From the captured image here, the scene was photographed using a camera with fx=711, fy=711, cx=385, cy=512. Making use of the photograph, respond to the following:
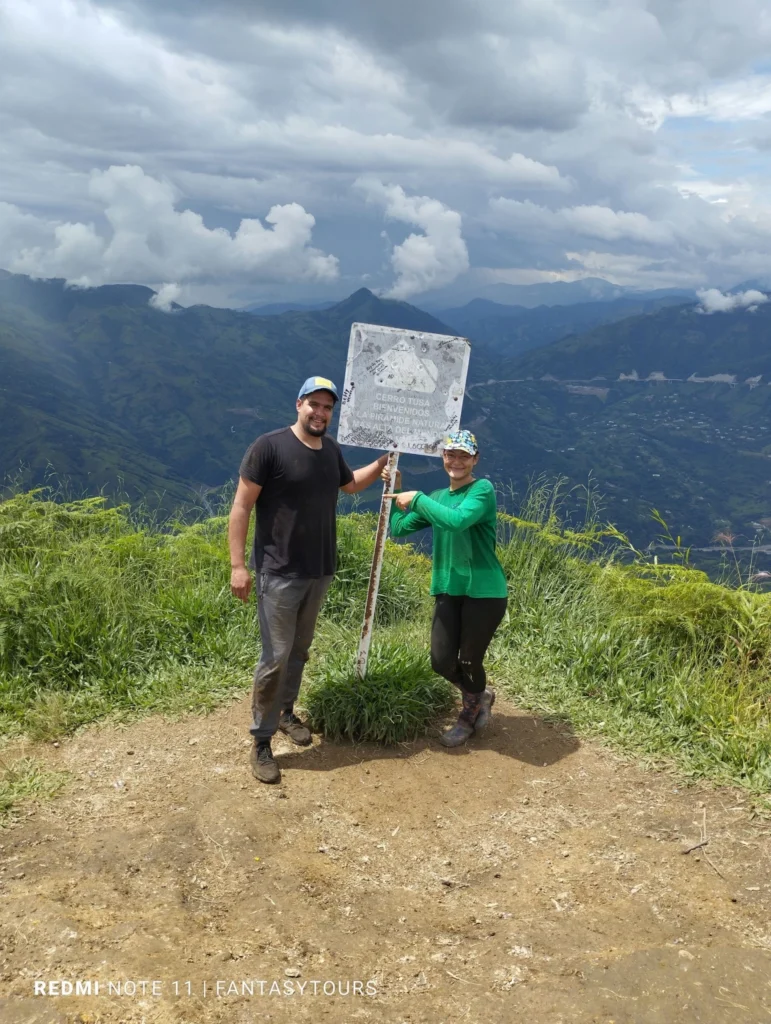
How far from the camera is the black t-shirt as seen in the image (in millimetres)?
4492

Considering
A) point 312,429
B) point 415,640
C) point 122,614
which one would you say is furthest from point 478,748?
point 122,614

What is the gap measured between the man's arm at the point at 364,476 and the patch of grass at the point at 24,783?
2705mm

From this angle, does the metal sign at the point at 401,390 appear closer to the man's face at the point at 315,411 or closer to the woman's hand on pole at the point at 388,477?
the woman's hand on pole at the point at 388,477

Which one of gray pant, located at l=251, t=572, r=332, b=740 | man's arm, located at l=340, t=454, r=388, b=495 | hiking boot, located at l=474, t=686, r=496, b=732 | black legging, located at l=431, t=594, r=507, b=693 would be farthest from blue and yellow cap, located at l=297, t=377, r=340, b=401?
hiking boot, located at l=474, t=686, r=496, b=732

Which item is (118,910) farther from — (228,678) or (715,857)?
(715,857)

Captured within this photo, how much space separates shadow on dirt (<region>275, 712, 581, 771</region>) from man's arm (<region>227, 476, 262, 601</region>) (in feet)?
4.36

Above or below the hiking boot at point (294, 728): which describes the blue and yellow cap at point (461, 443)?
above

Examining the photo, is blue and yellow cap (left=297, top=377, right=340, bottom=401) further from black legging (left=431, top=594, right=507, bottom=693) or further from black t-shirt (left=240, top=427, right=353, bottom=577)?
black legging (left=431, top=594, right=507, bottom=693)

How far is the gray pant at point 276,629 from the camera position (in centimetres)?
464

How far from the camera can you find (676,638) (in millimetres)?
6102

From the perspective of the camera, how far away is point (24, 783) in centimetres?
452

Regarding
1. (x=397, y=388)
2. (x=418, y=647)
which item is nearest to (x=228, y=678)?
(x=418, y=647)

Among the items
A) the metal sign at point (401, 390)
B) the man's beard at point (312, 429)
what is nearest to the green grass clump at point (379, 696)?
the metal sign at point (401, 390)

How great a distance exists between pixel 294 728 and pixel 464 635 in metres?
1.44
